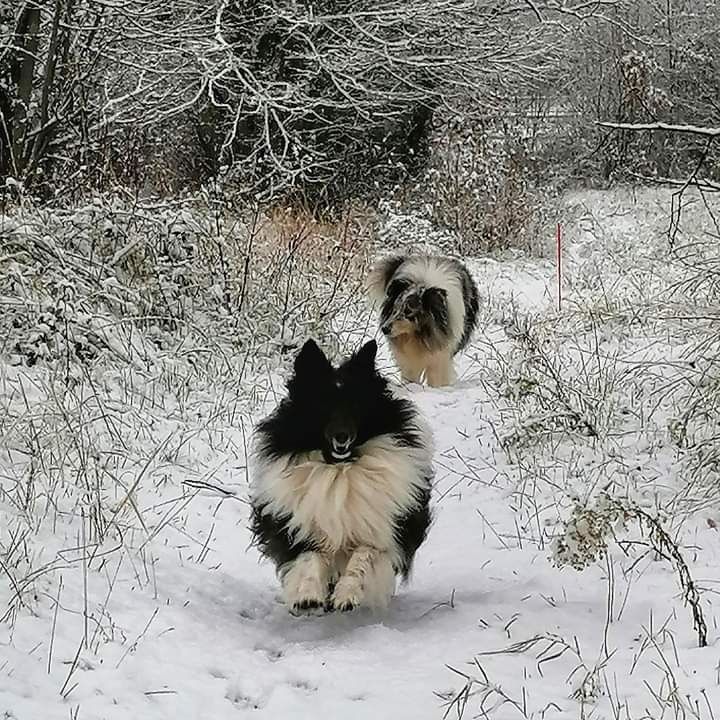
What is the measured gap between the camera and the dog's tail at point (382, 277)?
9312mm

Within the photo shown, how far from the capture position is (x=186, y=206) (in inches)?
359

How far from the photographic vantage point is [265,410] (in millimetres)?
7578

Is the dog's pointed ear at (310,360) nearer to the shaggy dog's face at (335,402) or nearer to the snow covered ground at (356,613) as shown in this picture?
the shaggy dog's face at (335,402)

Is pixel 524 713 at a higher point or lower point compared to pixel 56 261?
lower

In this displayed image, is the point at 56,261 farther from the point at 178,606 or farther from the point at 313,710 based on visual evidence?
the point at 313,710

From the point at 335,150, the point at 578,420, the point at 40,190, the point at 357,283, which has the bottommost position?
the point at 578,420

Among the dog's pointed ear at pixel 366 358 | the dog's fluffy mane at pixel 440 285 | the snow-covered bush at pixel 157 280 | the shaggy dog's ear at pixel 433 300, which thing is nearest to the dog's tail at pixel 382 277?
the dog's fluffy mane at pixel 440 285

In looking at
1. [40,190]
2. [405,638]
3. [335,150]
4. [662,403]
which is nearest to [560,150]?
[335,150]

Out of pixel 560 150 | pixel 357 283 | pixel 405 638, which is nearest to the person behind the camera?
pixel 405 638

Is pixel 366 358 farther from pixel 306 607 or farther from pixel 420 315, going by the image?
pixel 420 315

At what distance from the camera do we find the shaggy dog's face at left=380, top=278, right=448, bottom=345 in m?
8.76

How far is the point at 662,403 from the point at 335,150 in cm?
1464

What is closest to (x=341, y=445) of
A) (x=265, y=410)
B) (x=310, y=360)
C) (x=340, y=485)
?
(x=340, y=485)

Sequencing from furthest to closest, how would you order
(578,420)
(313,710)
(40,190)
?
1. (40,190)
2. (578,420)
3. (313,710)
